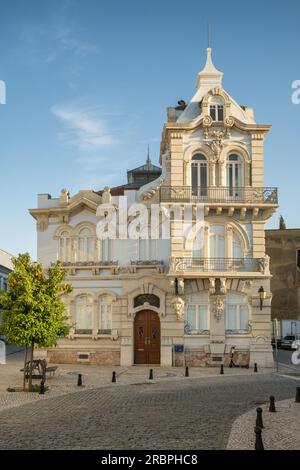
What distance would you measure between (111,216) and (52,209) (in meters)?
3.29

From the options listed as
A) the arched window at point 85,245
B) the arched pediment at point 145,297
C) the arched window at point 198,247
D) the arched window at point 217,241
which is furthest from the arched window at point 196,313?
the arched window at point 85,245

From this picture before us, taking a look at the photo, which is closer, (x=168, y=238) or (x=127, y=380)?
(x=127, y=380)

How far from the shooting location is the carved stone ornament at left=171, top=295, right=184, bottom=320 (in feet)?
100.0

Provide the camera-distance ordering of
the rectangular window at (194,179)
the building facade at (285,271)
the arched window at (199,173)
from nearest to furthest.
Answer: the rectangular window at (194,179) < the arched window at (199,173) < the building facade at (285,271)

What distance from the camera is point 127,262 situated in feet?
105

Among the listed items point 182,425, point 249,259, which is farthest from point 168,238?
point 182,425

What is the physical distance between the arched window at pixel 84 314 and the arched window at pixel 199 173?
826 centimetres

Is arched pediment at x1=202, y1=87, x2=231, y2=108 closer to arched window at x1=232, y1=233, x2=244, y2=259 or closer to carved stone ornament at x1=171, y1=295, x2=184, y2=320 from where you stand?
arched window at x1=232, y1=233, x2=244, y2=259

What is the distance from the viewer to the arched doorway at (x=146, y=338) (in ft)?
103

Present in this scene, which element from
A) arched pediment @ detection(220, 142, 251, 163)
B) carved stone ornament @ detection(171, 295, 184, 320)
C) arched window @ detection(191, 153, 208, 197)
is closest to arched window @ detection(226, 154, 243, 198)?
arched pediment @ detection(220, 142, 251, 163)

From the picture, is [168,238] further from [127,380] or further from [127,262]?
[127,380]

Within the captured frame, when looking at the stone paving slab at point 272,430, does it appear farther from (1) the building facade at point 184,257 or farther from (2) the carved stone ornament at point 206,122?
(2) the carved stone ornament at point 206,122

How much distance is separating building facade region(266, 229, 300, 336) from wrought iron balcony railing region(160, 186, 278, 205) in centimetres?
2660
